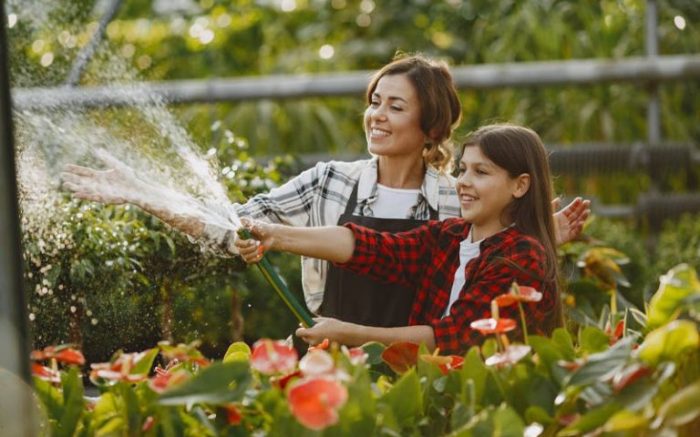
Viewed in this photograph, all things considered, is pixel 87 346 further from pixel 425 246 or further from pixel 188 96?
pixel 188 96

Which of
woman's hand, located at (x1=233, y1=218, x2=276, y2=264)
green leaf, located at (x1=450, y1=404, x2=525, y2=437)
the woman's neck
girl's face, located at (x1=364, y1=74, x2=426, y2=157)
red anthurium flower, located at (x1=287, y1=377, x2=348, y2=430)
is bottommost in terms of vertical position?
green leaf, located at (x1=450, y1=404, x2=525, y2=437)

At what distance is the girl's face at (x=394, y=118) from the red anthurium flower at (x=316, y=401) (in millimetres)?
1310

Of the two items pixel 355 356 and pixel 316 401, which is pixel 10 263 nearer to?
pixel 316 401

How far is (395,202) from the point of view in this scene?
2.54m

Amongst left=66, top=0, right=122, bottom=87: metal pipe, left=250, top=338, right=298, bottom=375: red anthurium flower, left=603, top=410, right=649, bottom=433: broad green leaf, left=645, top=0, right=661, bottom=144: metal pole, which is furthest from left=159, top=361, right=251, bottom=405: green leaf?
left=645, top=0, right=661, bottom=144: metal pole

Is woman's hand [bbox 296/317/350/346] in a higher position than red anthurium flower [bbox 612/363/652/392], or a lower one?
lower

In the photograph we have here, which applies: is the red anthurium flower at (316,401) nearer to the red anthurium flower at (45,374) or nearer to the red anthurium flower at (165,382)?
the red anthurium flower at (165,382)

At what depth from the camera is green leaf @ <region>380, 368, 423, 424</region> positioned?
141 cm

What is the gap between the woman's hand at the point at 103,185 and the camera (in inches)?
83.8

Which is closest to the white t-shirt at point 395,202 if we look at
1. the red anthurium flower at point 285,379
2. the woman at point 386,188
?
the woman at point 386,188

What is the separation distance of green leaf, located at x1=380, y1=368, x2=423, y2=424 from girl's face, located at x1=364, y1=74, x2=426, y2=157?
114 cm

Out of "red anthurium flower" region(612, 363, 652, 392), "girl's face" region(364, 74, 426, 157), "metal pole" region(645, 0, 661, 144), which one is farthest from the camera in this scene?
"metal pole" region(645, 0, 661, 144)

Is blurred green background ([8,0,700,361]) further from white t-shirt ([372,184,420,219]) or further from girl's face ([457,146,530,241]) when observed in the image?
girl's face ([457,146,530,241])

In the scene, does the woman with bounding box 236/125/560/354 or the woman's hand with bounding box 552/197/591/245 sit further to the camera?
the woman's hand with bounding box 552/197/591/245
